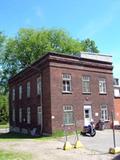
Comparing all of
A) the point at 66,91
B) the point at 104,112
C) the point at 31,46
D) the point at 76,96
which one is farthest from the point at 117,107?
the point at 31,46

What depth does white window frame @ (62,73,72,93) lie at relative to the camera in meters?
35.4

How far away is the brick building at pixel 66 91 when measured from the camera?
113 ft

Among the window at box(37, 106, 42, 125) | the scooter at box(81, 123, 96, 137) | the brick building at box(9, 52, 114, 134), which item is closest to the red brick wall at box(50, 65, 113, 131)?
the brick building at box(9, 52, 114, 134)

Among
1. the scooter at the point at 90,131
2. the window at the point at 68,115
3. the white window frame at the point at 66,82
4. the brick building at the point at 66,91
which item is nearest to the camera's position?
the scooter at the point at 90,131

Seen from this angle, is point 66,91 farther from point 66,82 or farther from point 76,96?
point 76,96

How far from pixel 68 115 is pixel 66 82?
3.55 meters

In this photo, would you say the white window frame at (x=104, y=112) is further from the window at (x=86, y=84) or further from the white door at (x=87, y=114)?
the window at (x=86, y=84)

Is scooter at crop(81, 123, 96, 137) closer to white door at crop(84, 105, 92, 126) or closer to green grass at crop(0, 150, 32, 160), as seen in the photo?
white door at crop(84, 105, 92, 126)

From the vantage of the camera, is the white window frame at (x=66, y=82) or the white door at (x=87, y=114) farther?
the white door at (x=87, y=114)

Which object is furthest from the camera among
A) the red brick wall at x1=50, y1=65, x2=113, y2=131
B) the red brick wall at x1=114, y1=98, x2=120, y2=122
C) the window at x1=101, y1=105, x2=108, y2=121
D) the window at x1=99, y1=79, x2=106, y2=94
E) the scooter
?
the red brick wall at x1=114, y1=98, x2=120, y2=122

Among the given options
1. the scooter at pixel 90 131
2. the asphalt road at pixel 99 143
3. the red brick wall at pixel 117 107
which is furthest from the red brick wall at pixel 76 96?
the asphalt road at pixel 99 143

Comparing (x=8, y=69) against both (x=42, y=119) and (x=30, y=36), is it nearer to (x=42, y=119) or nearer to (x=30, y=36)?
(x=30, y=36)

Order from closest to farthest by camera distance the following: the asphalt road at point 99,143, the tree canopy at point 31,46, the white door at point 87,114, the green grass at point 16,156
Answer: the green grass at point 16,156 < the asphalt road at point 99,143 < the white door at point 87,114 < the tree canopy at point 31,46

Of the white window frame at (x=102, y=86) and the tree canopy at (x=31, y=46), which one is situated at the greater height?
the tree canopy at (x=31, y=46)
